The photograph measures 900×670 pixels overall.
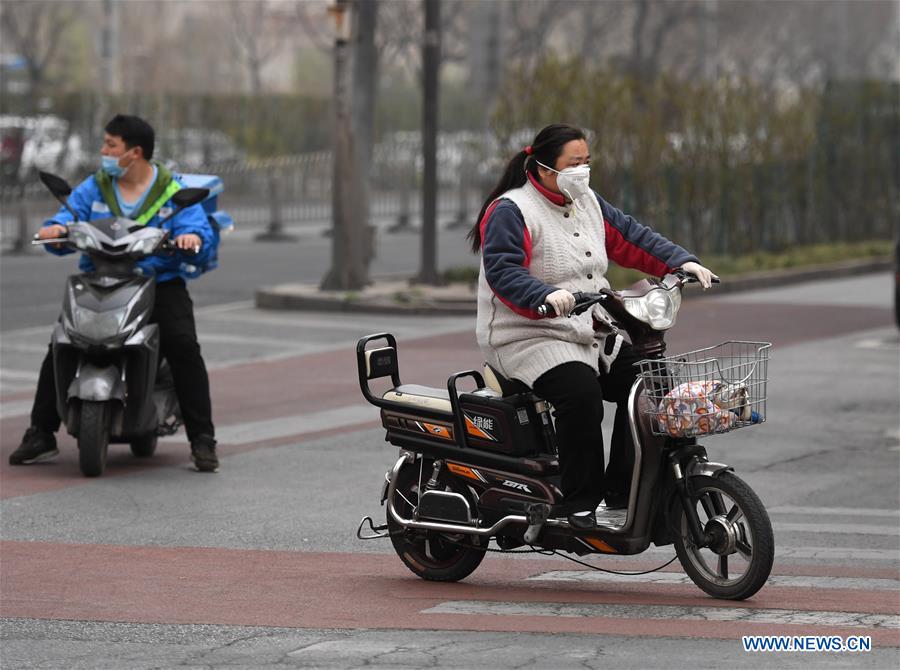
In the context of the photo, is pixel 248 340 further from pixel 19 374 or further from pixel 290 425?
pixel 290 425

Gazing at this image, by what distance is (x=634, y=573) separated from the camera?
669 centimetres

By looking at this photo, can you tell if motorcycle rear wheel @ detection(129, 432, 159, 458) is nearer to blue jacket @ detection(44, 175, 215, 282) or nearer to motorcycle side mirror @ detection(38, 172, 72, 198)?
blue jacket @ detection(44, 175, 215, 282)

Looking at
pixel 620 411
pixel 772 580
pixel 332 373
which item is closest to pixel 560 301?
pixel 620 411

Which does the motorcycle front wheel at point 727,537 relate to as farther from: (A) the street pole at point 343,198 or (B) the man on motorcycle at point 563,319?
(A) the street pole at point 343,198

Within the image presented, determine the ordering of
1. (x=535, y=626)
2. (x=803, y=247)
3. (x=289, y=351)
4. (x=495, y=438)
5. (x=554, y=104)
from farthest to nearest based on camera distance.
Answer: (x=803, y=247)
(x=554, y=104)
(x=289, y=351)
(x=495, y=438)
(x=535, y=626)

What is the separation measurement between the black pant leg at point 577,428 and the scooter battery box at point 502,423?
12 cm

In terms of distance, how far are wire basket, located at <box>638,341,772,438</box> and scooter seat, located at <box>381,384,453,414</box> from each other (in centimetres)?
81

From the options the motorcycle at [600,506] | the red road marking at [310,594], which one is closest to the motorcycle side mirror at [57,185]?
the red road marking at [310,594]

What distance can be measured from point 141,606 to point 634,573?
5.91ft

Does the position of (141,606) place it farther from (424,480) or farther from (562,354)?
(562,354)

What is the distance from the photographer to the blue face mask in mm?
9188

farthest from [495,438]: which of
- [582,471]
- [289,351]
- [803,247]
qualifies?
[803,247]

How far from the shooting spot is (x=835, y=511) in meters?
8.59

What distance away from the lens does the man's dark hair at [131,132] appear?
30.2 ft
